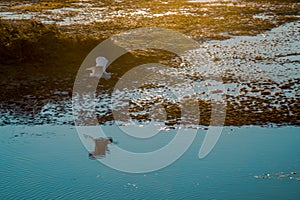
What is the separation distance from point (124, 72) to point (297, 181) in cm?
1194

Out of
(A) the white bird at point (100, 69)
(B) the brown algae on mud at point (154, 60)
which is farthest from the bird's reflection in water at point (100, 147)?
(A) the white bird at point (100, 69)

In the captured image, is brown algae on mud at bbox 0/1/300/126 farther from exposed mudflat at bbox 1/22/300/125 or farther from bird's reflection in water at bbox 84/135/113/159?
bird's reflection in water at bbox 84/135/113/159

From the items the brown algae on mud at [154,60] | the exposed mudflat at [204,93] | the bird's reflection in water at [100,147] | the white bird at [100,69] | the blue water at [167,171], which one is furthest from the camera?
the white bird at [100,69]

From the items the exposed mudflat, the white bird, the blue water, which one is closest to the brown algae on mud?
the exposed mudflat

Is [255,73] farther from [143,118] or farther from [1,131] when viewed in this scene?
[1,131]

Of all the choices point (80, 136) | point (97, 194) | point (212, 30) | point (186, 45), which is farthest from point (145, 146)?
point (212, 30)

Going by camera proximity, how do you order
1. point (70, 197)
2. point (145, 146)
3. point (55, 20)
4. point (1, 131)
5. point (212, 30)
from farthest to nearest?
point (55, 20) < point (212, 30) < point (1, 131) < point (145, 146) < point (70, 197)

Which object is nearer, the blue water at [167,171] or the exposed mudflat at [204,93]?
the blue water at [167,171]

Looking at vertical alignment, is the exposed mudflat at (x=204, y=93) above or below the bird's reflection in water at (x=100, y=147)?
above

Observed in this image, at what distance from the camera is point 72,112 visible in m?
17.7

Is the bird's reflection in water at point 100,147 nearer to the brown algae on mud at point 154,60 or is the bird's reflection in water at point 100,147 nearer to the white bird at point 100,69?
the brown algae on mud at point 154,60

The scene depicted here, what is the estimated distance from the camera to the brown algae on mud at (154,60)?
56.9 feet

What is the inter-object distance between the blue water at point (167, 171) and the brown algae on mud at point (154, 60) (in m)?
1.49

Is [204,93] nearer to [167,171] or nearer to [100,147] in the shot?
[100,147]
